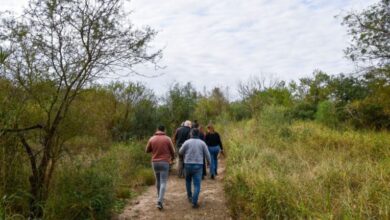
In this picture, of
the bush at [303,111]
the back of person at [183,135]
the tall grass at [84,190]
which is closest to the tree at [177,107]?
→ the bush at [303,111]

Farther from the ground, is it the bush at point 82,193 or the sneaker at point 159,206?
the bush at point 82,193

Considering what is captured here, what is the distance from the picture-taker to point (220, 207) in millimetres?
8023

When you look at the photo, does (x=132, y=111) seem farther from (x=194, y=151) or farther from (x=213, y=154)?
(x=194, y=151)

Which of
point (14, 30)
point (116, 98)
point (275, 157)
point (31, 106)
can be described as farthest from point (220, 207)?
point (116, 98)

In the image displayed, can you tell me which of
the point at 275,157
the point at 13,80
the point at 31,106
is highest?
the point at 13,80

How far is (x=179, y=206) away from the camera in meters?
8.20

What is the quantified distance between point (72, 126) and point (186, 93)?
16316 millimetres

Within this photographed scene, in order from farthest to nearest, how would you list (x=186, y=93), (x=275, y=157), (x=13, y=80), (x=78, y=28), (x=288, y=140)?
1. (x=186, y=93)
2. (x=288, y=140)
3. (x=275, y=157)
4. (x=78, y=28)
5. (x=13, y=80)

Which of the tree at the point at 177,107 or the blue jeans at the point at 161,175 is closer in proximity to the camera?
the blue jeans at the point at 161,175

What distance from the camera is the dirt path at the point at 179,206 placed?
24.8ft

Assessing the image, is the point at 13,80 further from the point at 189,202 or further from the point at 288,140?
the point at 288,140

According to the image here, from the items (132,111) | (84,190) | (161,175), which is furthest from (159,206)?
(132,111)

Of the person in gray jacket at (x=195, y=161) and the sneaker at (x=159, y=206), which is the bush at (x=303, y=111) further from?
the sneaker at (x=159, y=206)

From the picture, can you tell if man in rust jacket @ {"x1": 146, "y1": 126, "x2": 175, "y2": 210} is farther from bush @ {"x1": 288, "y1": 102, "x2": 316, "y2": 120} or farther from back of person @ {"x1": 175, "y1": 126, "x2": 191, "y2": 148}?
bush @ {"x1": 288, "y1": 102, "x2": 316, "y2": 120}
